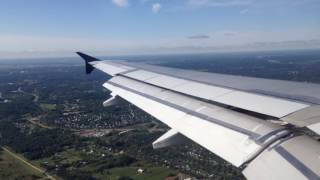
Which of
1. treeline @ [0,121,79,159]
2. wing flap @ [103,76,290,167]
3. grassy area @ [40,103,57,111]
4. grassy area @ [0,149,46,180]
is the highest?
wing flap @ [103,76,290,167]

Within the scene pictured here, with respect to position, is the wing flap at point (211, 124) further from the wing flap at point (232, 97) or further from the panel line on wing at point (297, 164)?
the panel line on wing at point (297, 164)

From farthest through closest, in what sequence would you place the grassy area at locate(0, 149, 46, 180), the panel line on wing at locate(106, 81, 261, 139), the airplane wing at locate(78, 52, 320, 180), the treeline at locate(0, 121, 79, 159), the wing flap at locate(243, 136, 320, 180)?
1. the treeline at locate(0, 121, 79, 159)
2. the grassy area at locate(0, 149, 46, 180)
3. the panel line on wing at locate(106, 81, 261, 139)
4. the airplane wing at locate(78, 52, 320, 180)
5. the wing flap at locate(243, 136, 320, 180)

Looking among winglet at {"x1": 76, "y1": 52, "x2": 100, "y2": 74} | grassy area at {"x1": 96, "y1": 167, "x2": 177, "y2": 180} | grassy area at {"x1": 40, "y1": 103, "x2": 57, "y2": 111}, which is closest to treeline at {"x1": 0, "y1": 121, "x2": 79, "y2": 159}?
grassy area at {"x1": 96, "y1": 167, "x2": 177, "y2": 180}

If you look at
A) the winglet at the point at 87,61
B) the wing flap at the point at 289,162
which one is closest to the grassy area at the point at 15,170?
the winglet at the point at 87,61

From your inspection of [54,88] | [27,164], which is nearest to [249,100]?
[27,164]

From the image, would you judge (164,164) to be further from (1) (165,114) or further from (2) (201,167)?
(1) (165,114)

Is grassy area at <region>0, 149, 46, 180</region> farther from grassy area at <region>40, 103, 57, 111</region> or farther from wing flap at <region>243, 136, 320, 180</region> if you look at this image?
wing flap at <region>243, 136, 320, 180</region>

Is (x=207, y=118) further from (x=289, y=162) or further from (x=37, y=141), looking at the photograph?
(x=37, y=141)
